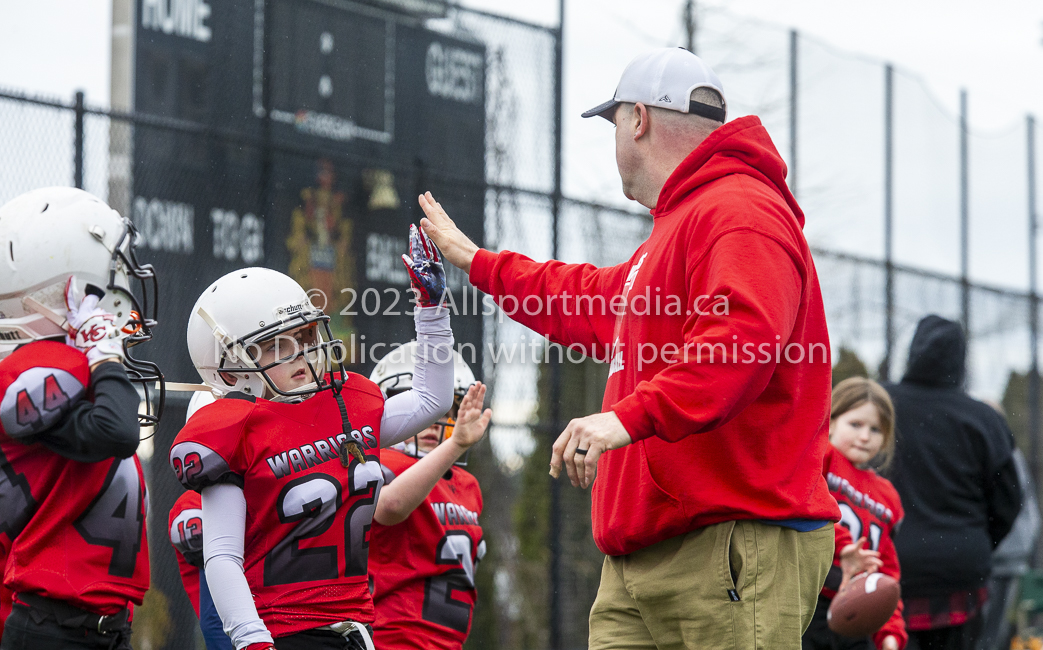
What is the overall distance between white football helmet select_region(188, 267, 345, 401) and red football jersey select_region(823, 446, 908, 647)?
2382 mm

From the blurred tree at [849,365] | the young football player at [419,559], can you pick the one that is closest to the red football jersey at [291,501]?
the young football player at [419,559]

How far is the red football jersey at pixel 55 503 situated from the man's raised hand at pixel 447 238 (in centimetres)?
107

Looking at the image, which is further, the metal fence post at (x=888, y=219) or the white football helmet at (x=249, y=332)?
the metal fence post at (x=888, y=219)

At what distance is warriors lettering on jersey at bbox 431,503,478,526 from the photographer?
150 inches

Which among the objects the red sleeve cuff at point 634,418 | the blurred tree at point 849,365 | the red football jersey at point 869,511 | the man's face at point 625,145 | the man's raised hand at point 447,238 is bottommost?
the red football jersey at point 869,511

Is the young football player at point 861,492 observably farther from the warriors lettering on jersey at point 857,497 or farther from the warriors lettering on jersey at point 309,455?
the warriors lettering on jersey at point 309,455

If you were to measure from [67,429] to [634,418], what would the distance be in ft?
4.88

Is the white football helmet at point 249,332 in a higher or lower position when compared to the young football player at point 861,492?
higher

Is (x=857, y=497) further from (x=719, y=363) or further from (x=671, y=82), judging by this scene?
(x=719, y=363)

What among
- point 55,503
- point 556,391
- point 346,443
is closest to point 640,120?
point 346,443

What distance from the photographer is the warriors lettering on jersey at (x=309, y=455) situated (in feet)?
9.25

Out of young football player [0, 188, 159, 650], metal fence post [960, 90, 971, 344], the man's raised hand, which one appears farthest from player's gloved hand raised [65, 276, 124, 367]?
metal fence post [960, 90, 971, 344]

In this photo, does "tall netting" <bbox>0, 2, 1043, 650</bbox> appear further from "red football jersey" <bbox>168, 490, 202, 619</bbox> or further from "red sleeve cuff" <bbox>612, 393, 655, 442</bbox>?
"red sleeve cuff" <bbox>612, 393, 655, 442</bbox>

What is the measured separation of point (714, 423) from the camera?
7.71 ft
